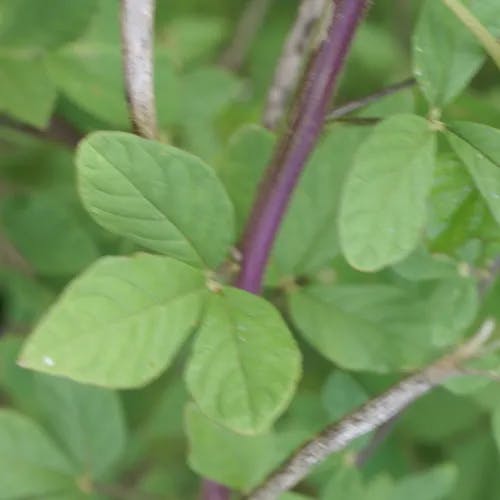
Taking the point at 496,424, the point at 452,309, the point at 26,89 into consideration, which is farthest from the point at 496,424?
the point at 26,89

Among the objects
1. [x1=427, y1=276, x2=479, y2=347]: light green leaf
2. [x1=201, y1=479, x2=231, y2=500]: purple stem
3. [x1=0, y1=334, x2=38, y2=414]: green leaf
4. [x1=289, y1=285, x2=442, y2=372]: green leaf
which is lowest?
[x1=0, y1=334, x2=38, y2=414]: green leaf

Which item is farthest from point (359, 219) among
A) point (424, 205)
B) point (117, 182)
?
point (117, 182)

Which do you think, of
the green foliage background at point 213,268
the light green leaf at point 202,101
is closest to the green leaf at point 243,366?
the green foliage background at point 213,268

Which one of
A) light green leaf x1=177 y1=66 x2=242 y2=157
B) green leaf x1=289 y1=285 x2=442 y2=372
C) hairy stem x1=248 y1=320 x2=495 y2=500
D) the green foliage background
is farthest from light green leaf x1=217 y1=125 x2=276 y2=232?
light green leaf x1=177 y1=66 x2=242 y2=157

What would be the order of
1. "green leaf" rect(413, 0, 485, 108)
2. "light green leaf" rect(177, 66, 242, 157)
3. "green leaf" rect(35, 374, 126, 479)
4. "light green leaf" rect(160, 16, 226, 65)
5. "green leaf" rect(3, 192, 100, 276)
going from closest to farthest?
"green leaf" rect(413, 0, 485, 108)
"green leaf" rect(35, 374, 126, 479)
"green leaf" rect(3, 192, 100, 276)
"light green leaf" rect(177, 66, 242, 157)
"light green leaf" rect(160, 16, 226, 65)

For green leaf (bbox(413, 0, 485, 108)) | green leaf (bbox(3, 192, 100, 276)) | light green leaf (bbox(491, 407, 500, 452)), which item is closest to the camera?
green leaf (bbox(413, 0, 485, 108))

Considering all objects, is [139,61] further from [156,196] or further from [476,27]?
[476,27]

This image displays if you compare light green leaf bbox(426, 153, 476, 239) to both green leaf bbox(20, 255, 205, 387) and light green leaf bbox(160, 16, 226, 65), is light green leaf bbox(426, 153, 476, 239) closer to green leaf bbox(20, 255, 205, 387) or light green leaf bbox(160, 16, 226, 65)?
green leaf bbox(20, 255, 205, 387)
